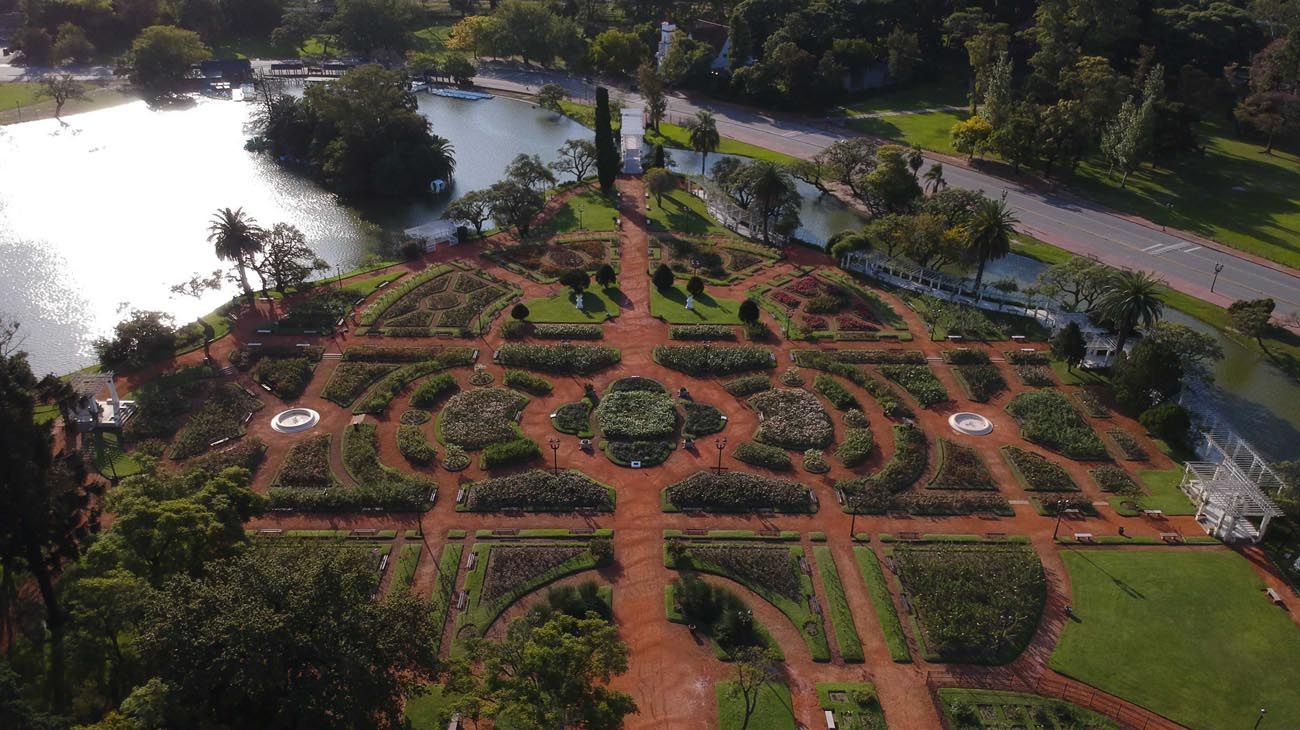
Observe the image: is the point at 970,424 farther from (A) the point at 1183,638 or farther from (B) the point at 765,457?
(A) the point at 1183,638

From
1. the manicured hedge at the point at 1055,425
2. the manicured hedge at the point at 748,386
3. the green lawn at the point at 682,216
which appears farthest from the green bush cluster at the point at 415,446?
the manicured hedge at the point at 1055,425

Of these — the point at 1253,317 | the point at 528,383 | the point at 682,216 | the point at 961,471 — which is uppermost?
the point at 1253,317

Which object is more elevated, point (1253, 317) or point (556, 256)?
point (1253, 317)

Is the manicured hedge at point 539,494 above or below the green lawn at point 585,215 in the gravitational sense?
below

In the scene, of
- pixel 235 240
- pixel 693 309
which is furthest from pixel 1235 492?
pixel 235 240

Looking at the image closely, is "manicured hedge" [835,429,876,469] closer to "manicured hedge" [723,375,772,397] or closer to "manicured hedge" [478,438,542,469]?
"manicured hedge" [723,375,772,397]

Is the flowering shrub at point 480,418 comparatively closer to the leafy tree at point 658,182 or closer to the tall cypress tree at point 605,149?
the leafy tree at point 658,182
